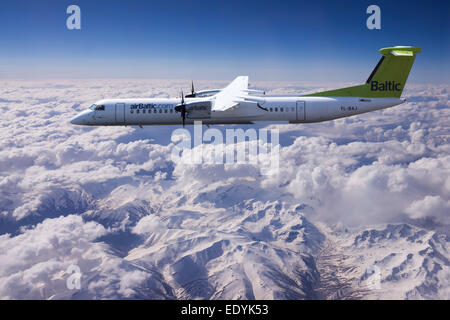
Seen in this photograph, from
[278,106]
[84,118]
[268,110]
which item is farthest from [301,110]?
[84,118]

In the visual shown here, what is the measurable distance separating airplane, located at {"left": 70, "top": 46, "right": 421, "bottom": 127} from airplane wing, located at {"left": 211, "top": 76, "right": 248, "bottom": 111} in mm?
150

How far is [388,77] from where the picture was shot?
37.4 meters

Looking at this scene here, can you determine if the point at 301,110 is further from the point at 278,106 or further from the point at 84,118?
the point at 84,118

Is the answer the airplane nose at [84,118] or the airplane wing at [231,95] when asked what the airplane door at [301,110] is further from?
the airplane nose at [84,118]

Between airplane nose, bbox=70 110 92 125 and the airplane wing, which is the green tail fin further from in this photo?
airplane nose, bbox=70 110 92 125

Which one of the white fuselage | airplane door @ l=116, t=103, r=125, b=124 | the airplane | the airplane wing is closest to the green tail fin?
the airplane

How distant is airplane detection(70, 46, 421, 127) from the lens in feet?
121

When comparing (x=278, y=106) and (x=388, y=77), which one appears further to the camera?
→ (x=278, y=106)

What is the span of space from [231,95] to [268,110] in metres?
5.94

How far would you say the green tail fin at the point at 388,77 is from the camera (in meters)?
35.9
